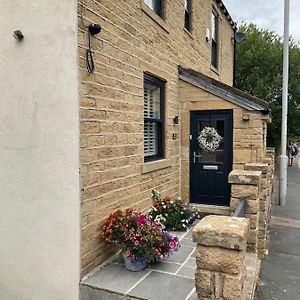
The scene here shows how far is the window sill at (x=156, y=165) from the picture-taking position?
5520mm

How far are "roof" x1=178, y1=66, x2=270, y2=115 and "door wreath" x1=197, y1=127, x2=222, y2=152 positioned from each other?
2.70 feet

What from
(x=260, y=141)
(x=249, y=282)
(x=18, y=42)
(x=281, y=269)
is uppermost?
(x=18, y=42)

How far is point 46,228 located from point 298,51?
21.1 m

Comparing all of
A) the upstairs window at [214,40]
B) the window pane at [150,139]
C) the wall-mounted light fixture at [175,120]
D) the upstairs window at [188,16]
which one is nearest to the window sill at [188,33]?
the upstairs window at [188,16]

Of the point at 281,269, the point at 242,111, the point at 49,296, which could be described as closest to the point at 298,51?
the point at 242,111

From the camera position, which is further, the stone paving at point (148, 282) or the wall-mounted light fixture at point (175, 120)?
the wall-mounted light fixture at point (175, 120)

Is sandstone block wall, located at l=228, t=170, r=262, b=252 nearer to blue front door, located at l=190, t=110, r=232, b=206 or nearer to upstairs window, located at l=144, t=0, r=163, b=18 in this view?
blue front door, located at l=190, t=110, r=232, b=206

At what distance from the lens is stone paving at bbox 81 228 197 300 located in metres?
3.51

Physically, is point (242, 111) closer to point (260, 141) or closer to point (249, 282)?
point (260, 141)

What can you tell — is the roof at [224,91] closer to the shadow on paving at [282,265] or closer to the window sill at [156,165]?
the window sill at [156,165]

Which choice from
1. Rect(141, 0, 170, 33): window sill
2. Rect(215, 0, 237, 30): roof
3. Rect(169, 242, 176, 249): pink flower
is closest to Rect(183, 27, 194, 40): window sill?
Rect(141, 0, 170, 33): window sill

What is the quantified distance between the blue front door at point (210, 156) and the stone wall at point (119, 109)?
23.6 inches

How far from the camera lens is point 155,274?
3.98 meters

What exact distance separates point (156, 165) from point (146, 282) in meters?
2.60
